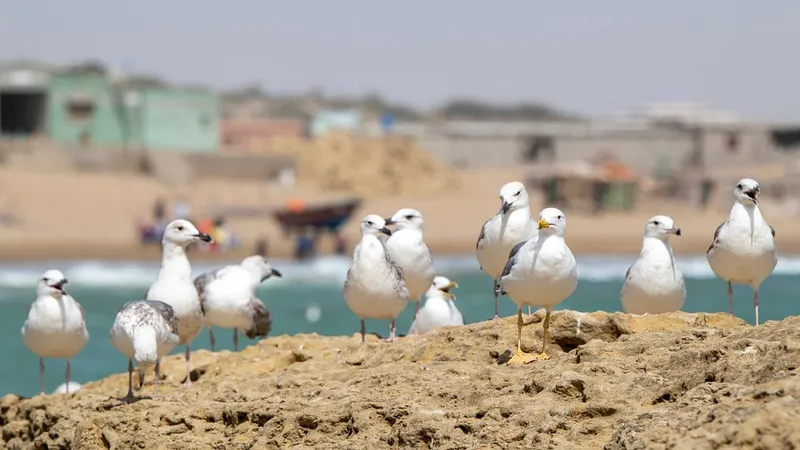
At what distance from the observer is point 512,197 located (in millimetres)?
11602

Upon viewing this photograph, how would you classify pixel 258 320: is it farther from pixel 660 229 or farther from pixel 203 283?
pixel 660 229

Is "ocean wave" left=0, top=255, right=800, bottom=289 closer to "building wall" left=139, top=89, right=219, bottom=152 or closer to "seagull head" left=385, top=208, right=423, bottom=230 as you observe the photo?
"building wall" left=139, top=89, right=219, bottom=152

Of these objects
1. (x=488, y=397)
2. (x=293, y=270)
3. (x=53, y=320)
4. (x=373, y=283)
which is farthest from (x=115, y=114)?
(x=488, y=397)

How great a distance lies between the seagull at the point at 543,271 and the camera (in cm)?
968

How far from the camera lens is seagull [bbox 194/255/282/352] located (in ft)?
42.7

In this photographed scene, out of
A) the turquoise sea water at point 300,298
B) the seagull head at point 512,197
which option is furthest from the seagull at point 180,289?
the turquoise sea water at point 300,298

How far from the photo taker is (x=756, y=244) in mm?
11289

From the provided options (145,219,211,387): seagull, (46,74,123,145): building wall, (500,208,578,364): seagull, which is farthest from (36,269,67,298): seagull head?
(46,74,123,145): building wall

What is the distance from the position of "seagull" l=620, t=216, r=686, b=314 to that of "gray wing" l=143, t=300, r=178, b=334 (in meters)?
3.71

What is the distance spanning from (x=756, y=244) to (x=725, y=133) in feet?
182

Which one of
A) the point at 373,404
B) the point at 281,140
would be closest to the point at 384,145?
the point at 281,140

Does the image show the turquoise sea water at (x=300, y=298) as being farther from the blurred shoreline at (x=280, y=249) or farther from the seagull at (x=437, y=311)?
the seagull at (x=437, y=311)

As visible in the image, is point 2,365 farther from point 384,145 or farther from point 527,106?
point 527,106

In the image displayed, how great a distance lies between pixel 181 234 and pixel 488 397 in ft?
14.6
